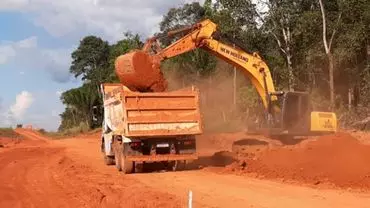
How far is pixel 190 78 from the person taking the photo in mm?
47031

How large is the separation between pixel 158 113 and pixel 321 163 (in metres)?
5.33

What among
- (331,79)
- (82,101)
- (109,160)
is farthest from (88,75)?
(109,160)

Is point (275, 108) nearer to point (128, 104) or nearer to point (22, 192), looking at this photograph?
point (128, 104)

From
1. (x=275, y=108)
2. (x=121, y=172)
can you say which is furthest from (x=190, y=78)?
(x=121, y=172)

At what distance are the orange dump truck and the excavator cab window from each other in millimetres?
4895

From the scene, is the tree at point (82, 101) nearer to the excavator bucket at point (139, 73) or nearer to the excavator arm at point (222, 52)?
the excavator arm at point (222, 52)

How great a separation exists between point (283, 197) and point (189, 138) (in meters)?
6.68

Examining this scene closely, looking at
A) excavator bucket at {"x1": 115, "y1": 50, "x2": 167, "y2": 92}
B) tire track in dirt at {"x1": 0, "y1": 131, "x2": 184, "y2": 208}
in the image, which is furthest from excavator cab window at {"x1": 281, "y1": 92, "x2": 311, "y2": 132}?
tire track in dirt at {"x1": 0, "y1": 131, "x2": 184, "y2": 208}

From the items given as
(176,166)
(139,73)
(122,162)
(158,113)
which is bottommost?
(176,166)

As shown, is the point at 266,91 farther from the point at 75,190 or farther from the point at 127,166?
the point at 75,190

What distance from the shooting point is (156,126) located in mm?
18094

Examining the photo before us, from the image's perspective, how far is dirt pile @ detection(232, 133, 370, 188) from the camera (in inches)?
584

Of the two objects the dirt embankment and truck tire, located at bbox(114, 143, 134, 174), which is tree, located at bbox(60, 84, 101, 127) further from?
the dirt embankment

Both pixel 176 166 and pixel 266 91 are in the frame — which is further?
pixel 266 91
